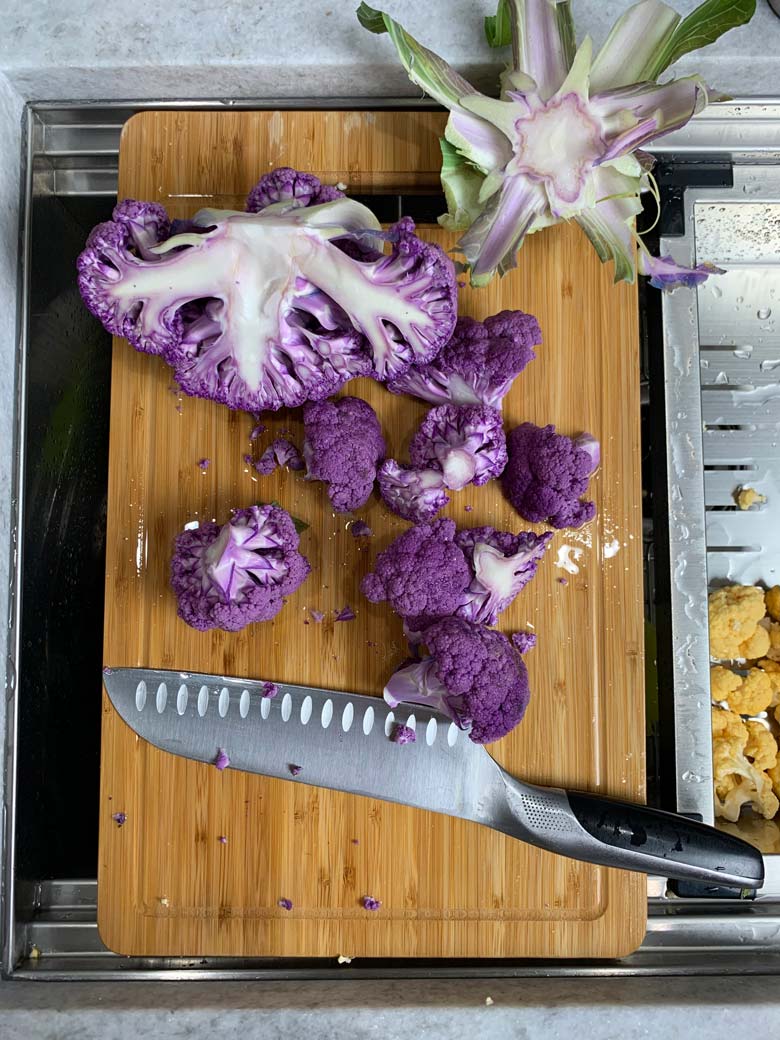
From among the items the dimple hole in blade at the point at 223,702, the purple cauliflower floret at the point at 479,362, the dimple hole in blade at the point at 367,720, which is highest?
the purple cauliflower floret at the point at 479,362

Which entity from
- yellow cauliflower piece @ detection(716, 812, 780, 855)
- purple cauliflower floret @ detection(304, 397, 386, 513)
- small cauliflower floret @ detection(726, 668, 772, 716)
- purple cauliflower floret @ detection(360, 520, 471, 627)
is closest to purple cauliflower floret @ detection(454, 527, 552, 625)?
purple cauliflower floret @ detection(360, 520, 471, 627)

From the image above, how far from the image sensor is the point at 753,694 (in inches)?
50.6

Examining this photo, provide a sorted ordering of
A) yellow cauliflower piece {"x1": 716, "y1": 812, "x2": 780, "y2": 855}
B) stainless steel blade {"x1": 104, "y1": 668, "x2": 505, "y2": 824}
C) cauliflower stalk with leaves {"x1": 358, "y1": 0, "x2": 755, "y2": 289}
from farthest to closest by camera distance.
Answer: yellow cauliflower piece {"x1": 716, "y1": 812, "x2": 780, "y2": 855}, stainless steel blade {"x1": 104, "y1": 668, "x2": 505, "y2": 824}, cauliflower stalk with leaves {"x1": 358, "y1": 0, "x2": 755, "y2": 289}

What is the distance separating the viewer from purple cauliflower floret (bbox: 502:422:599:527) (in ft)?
3.54

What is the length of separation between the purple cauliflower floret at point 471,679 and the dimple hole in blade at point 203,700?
0.26 m

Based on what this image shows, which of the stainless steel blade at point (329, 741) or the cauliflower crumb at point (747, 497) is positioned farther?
the cauliflower crumb at point (747, 497)

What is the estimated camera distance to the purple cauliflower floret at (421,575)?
1042mm

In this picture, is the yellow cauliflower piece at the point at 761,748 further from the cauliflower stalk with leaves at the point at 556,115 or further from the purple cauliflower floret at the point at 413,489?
the cauliflower stalk with leaves at the point at 556,115

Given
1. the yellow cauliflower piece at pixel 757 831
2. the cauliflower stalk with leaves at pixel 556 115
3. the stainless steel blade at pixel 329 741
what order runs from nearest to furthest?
the cauliflower stalk with leaves at pixel 556 115 < the stainless steel blade at pixel 329 741 < the yellow cauliflower piece at pixel 757 831

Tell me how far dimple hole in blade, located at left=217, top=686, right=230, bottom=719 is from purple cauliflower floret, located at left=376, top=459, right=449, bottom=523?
0.36 m

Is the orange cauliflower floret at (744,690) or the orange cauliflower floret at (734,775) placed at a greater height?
the orange cauliflower floret at (744,690)

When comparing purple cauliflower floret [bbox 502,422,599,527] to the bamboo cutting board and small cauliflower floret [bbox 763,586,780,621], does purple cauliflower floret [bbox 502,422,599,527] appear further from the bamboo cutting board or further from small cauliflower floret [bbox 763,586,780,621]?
small cauliflower floret [bbox 763,586,780,621]

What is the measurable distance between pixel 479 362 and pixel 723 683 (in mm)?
665

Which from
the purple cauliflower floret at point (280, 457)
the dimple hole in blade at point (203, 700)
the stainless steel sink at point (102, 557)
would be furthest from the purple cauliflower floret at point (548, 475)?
the dimple hole in blade at point (203, 700)
